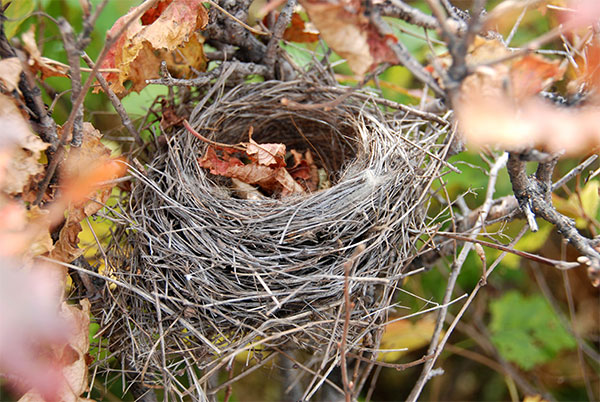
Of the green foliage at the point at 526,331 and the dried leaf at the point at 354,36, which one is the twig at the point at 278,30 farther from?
the green foliage at the point at 526,331

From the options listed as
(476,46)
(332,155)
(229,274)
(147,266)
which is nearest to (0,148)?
(147,266)

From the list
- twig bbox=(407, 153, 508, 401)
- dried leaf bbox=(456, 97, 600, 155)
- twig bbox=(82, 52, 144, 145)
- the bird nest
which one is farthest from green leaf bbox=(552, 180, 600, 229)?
twig bbox=(82, 52, 144, 145)

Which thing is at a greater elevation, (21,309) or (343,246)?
(21,309)

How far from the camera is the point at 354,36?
32.9 inches

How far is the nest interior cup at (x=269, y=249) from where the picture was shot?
1.14 metres

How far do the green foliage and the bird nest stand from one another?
3.70 ft

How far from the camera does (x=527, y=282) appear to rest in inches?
98.3

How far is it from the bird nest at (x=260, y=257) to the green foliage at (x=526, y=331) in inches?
44.3

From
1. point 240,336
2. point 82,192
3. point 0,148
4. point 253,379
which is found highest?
point 0,148

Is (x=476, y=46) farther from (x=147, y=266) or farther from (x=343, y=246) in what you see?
(x=147, y=266)

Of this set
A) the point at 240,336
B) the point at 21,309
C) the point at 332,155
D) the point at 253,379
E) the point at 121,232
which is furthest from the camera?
the point at 253,379

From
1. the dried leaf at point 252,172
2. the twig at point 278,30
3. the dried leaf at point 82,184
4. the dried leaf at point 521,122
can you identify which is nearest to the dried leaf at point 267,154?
the dried leaf at point 252,172

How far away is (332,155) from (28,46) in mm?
1008

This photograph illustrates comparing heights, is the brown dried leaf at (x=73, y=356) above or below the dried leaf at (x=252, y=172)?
below
